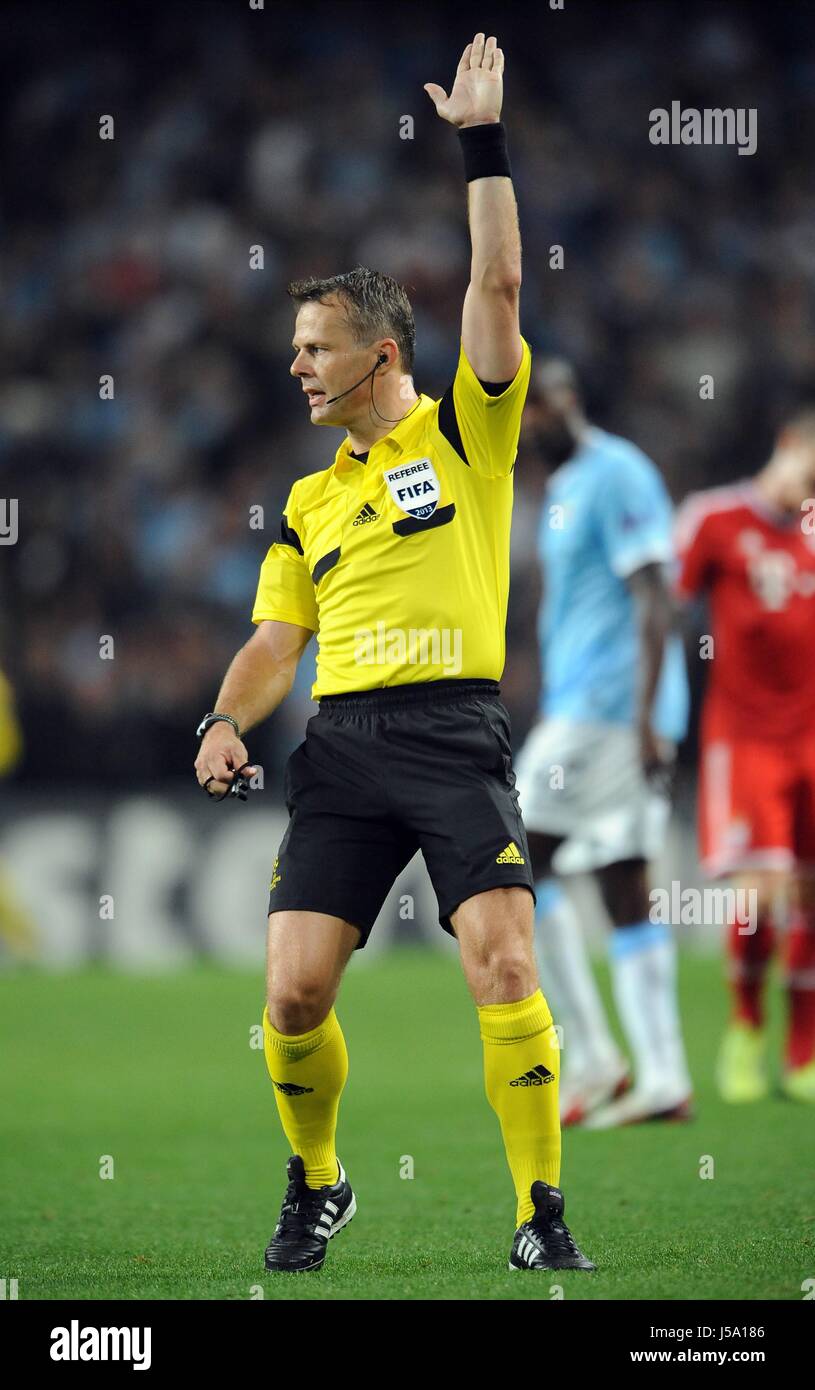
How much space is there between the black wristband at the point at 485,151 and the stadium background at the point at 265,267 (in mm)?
8955

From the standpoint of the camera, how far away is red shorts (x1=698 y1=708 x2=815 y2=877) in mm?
7414

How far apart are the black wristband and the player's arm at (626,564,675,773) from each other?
9.41ft

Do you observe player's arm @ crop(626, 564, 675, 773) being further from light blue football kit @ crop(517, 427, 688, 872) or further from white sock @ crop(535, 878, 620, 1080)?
white sock @ crop(535, 878, 620, 1080)

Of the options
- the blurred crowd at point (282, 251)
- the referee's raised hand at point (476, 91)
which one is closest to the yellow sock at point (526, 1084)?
the referee's raised hand at point (476, 91)

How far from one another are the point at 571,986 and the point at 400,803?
2.83m

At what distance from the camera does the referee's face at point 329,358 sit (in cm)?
407

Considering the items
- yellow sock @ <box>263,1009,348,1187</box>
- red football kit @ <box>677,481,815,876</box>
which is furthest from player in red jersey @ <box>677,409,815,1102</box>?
yellow sock @ <box>263,1009,348,1187</box>

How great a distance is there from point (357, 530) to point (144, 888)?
25.7ft

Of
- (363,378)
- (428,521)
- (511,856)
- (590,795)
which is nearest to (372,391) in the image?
(363,378)

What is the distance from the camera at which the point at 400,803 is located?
12.9ft

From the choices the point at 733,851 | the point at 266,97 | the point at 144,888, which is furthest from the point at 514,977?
the point at 266,97

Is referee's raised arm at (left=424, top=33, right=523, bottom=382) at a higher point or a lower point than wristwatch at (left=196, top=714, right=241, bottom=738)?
higher

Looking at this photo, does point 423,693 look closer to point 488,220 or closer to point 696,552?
point 488,220
